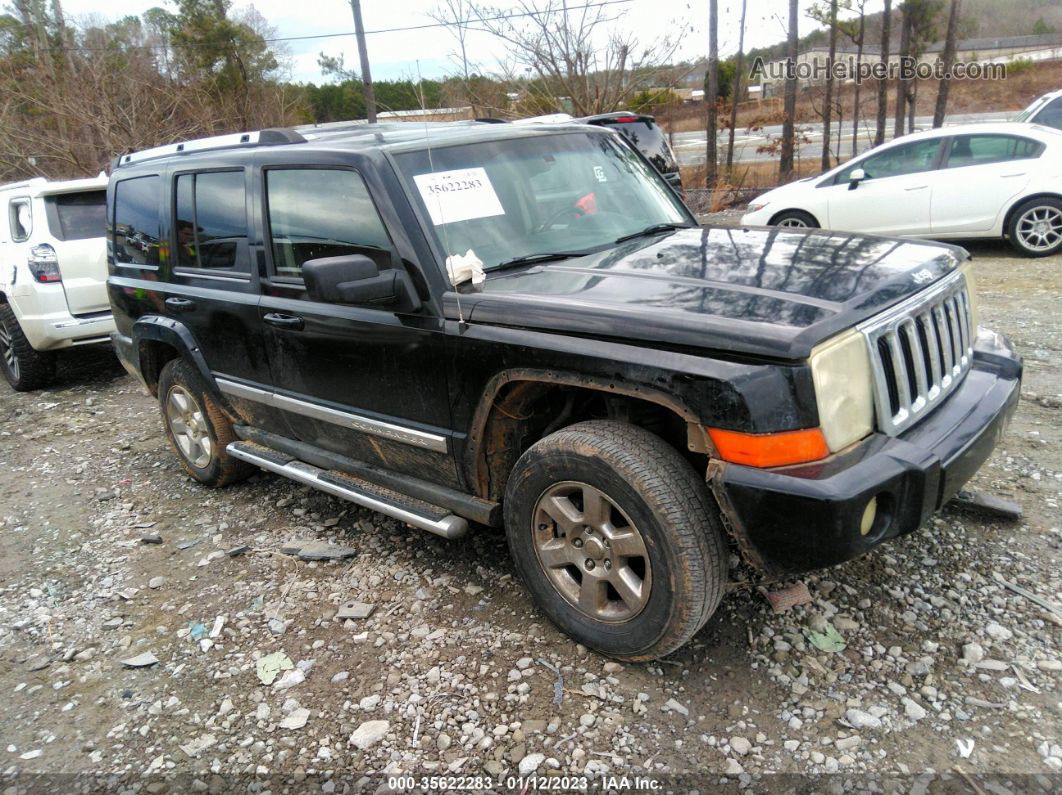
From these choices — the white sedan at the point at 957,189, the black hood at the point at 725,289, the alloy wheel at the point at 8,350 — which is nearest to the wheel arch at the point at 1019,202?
the white sedan at the point at 957,189

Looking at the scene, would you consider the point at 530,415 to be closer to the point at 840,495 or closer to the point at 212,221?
the point at 840,495

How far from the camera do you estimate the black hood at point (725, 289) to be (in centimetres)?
237

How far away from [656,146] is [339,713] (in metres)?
8.25

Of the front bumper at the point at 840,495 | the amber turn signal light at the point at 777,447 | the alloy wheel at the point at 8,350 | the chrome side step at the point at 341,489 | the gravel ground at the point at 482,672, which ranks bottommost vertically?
the gravel ground at the point at 482,672

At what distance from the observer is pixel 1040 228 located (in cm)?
866

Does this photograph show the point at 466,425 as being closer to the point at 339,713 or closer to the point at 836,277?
the point at 339,713

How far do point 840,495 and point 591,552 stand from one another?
0.90m

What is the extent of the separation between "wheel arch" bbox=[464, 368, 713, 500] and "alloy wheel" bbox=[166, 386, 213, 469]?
230cm

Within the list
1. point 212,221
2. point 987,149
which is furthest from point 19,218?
point 987,149

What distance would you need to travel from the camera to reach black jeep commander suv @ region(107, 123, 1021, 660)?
2.35m

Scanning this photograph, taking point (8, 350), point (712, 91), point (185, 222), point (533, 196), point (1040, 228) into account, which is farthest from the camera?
point (712, 91)

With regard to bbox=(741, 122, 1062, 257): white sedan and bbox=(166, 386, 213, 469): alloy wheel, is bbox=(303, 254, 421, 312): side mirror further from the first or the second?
bbox=(741, 122, 1062, 257): white sedan

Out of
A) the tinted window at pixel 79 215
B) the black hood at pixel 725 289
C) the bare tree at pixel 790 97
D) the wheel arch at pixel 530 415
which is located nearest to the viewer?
the black hood at pixel 725 289

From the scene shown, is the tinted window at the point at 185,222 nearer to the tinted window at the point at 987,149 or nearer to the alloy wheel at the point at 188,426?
the alloy wheel at the point at 188,426
